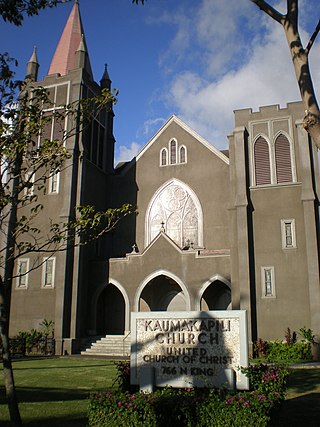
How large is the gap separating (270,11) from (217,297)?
2009 cm

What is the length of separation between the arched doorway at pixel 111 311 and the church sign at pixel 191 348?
18.1m

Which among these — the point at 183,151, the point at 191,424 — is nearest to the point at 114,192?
the point at 183,151

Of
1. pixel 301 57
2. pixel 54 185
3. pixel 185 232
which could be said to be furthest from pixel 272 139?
pixel 301 57

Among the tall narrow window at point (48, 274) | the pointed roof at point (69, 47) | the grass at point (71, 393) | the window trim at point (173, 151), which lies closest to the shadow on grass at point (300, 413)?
Answer: the grass at point (71, 393)

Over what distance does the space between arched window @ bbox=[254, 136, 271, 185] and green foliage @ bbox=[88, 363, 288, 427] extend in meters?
17.2

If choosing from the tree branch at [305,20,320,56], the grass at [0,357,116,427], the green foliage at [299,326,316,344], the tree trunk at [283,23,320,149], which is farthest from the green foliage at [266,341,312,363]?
the tree branch at [305,20,320,56]

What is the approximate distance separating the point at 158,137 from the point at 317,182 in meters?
10.9

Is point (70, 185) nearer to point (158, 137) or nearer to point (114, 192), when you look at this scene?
point (114, 192)

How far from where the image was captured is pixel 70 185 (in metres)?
25.1

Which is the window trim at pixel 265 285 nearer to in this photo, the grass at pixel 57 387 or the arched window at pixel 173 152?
the grass at pixel 57 387

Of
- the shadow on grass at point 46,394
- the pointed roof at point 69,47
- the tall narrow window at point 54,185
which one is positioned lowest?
the shadow on grass at point 46,394

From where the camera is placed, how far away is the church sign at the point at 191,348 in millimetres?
7703

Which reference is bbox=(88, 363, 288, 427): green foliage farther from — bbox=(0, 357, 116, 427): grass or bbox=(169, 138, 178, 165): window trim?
bbox=(169, 138, 178, 165): window trim

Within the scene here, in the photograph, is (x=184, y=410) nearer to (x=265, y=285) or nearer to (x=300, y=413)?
(x=300, y=413)
